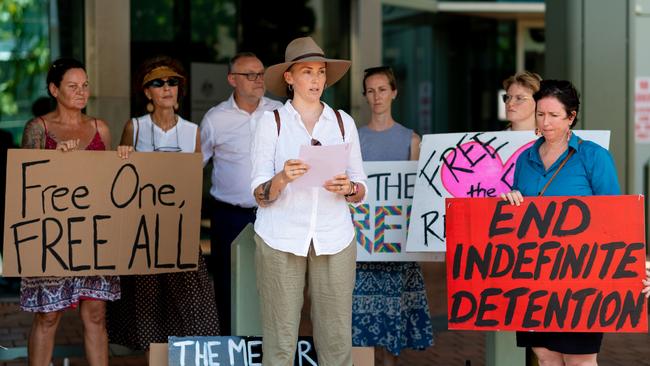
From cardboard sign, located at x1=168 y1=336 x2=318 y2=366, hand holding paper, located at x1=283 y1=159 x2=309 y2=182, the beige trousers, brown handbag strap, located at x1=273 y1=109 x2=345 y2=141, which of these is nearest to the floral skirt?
cardboard sign, located at x1=168 y1=336 x2=318 y2=366

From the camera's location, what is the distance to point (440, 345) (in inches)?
352

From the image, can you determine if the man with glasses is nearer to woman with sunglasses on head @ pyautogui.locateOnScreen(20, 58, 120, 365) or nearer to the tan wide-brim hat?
woman with sunglasses on head @ pyautogui.locateOnScreen(20, 58, 120, 365)

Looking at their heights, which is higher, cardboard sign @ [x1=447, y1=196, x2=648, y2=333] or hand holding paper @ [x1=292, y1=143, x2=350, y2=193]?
hand holding paper @ [x1=292, y1=143, x2=350, y2=193]

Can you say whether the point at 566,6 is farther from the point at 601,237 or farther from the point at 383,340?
the point at 601,237

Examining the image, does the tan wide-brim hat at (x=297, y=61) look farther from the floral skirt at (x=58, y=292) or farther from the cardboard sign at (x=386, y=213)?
the floral skirt at (x=58, y=292)

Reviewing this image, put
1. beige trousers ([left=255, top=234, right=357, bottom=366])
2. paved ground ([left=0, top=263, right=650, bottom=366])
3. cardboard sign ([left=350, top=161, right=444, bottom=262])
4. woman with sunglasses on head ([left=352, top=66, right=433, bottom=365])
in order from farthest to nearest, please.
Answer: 1. paved ground ([left=0, top=263, right=650, bottom=366])
2. woman with sunglasses on head ([left=352, top=66, right=433, bottom=365])
3. cardboard sign ([left=350, top=161, right=444, bottom=262])
4. beige trousers ([left=255, top=234, right=357, bottom=366])

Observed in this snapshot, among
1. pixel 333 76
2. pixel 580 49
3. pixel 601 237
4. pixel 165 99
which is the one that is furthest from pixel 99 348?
pixel 580 49

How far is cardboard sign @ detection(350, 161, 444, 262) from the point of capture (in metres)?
7.02

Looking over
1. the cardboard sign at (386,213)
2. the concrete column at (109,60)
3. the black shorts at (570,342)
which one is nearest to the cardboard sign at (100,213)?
the cardboard sign at (386,213)

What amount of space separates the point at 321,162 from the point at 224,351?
125 cm

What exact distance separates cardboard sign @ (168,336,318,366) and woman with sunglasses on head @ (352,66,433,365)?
1.37m

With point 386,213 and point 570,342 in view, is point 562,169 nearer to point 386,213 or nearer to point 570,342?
point 570,342

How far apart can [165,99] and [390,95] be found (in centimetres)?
134

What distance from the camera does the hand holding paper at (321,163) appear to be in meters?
5.06
